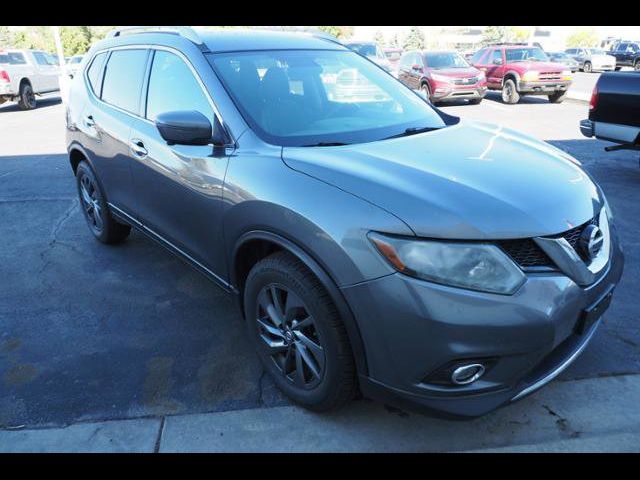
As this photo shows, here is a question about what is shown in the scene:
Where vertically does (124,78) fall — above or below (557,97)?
above

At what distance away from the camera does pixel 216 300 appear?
363 centimetres

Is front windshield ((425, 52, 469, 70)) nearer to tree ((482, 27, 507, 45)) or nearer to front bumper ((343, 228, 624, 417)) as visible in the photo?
front bumper ((343, 228, 624, 417))

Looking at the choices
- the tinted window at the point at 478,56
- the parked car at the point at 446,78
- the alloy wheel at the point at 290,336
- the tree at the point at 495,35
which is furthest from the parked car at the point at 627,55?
the tree at the point at 495,35

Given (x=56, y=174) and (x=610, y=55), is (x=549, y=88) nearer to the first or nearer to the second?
(x=56, y=174)

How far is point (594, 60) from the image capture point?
30750 millimetres

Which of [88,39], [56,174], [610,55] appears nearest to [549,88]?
[56,174]

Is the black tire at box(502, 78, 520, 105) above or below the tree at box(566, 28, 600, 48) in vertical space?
below

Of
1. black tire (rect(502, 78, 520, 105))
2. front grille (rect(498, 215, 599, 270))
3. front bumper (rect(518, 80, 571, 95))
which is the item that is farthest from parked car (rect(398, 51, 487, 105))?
front grille (rect(498, 215, 599, 270))

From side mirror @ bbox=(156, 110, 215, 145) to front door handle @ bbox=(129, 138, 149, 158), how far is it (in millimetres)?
701

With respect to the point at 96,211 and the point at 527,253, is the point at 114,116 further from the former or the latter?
the point at 527,253

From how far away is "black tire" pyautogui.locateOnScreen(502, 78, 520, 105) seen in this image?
47.9 ft

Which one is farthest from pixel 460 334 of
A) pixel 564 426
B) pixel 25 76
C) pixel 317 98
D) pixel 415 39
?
pixel 415 39

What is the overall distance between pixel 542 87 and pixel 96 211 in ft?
44.0

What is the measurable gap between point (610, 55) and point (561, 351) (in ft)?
121
